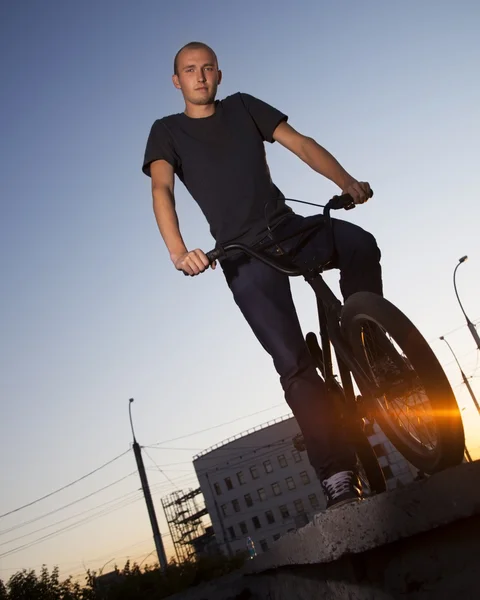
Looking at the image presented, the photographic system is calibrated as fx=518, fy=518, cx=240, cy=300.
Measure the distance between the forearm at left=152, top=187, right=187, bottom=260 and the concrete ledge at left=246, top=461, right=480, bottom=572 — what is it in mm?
1554

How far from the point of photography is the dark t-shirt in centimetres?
270

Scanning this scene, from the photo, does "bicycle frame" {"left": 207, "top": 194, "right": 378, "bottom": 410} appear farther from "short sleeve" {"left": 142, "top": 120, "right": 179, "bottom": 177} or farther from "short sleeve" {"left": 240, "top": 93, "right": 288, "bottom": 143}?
"short sleeve" {"left": 142, "top": 120, "right": 179, "bottom": 177}

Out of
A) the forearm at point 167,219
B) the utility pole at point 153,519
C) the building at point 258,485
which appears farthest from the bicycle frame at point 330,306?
the building at point 258,485

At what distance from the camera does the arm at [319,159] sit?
2.57 meters

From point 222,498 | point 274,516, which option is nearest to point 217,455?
point 222,498

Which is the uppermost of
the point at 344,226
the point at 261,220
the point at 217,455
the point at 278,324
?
the point at 217,455

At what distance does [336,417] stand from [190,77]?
6.67 feet

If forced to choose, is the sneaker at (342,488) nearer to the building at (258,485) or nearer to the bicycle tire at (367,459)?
the bicycle tire at (367,459)

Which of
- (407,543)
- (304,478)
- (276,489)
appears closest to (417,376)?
(407,543)

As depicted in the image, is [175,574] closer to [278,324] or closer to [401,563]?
[278,324]

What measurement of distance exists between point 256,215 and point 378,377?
1034mm

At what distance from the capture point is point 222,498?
6294 cm

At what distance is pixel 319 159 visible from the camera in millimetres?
2861

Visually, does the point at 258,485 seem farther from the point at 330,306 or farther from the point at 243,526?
the point at 330,306
